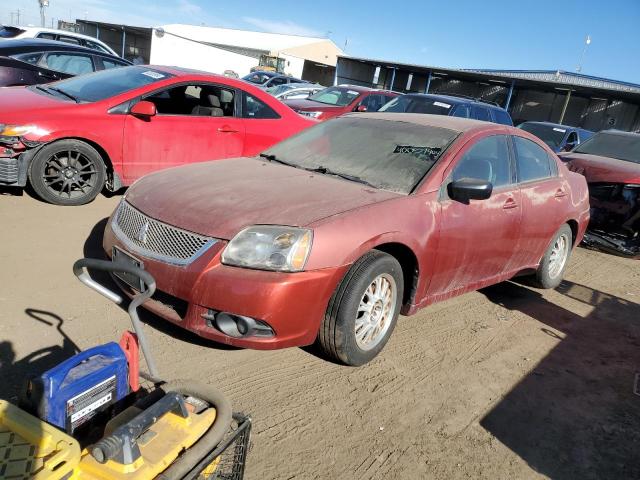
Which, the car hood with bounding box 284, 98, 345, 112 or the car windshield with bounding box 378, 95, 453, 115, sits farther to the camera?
the car hood with bounding box 284, 98, 345, 112

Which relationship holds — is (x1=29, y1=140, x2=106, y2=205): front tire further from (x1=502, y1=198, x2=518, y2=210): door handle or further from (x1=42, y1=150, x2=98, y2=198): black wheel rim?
(x1=502, y1=198, x2=518, y2=210): door handle

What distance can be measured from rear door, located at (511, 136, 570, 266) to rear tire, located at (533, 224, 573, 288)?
0.46 ft

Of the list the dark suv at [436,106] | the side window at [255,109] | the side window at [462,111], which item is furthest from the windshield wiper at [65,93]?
the side window at [462,111]

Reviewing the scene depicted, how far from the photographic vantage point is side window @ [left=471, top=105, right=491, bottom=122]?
35.9 ft

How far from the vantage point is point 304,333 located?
3004 mm

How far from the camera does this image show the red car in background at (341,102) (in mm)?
11547

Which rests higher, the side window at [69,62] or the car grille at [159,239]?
the side window at [69,62]

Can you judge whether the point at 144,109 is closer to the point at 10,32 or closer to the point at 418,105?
the point at 418,105

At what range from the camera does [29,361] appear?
2.86 m

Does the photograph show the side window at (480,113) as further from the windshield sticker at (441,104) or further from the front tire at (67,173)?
the front tire at (67,173)

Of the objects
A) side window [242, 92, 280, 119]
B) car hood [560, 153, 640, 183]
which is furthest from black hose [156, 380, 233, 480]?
car hood [560, 153, 640, 183]

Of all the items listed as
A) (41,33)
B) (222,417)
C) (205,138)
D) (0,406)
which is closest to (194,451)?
(222,417)

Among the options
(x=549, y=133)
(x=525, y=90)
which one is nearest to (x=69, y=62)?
(x=549, y=133)

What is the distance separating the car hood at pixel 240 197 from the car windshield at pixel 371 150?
0.58ft
